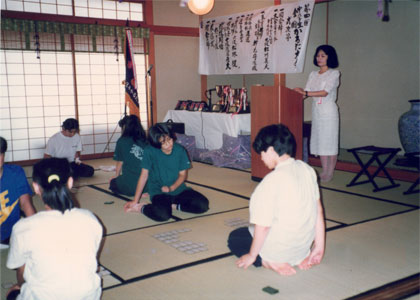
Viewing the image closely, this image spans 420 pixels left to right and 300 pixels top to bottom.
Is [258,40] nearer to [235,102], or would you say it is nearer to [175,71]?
[235,102]

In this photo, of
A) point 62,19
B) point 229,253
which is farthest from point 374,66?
point 229,253

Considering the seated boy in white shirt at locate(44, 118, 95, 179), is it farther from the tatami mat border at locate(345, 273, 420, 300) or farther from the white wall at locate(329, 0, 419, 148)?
the white wall at locate(329, 0, 419, 148)

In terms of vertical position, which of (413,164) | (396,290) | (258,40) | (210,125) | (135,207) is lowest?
(396,290)

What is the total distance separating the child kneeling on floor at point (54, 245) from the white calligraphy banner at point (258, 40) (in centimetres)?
467

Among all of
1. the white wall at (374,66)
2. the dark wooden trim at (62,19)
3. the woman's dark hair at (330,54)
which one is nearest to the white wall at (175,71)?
the dark wooden trim at (62,19)

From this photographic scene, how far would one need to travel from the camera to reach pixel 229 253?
2891 millimetres

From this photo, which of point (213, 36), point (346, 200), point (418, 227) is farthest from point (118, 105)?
point (418, 227)

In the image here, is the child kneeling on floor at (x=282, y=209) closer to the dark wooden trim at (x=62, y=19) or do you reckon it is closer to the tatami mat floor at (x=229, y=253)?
the tatami mat floor at (x=229, y=253)

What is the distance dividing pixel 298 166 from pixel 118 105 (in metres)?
5.26

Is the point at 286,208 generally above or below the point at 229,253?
above

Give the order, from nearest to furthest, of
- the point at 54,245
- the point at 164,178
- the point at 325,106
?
the point at 54,245 < the point at 164,178 < the point at 325,106

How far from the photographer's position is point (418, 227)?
336 cm

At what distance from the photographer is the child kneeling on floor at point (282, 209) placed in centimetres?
230

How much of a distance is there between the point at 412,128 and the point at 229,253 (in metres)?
2.96
